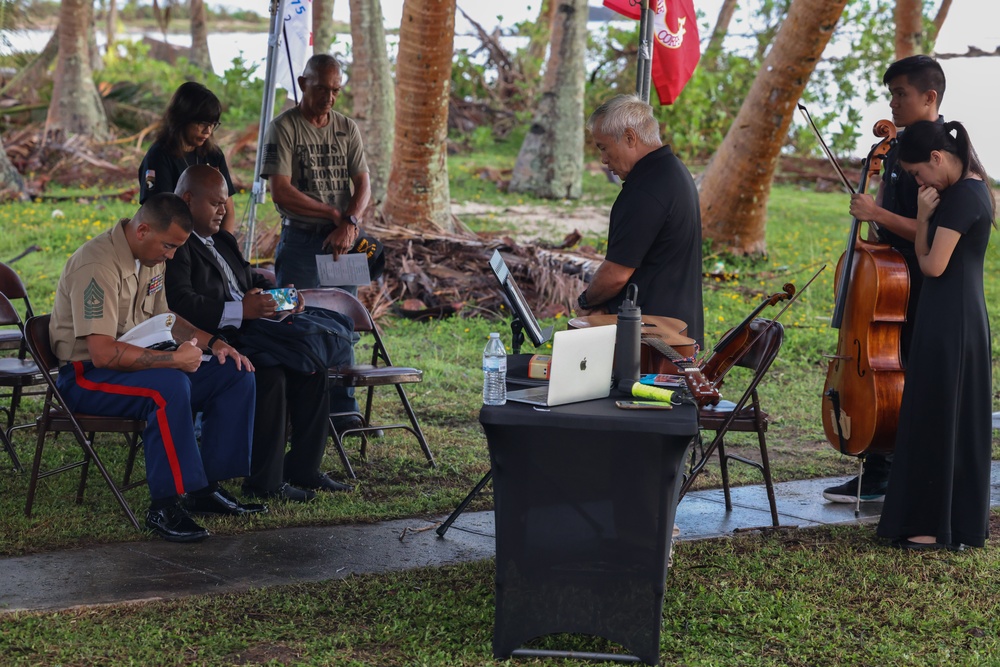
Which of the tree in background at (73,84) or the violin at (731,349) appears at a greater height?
the tree in background at (73,84)

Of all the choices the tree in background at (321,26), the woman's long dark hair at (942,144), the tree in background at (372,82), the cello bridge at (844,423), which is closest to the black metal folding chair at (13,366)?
the cello bridge at (844,423)

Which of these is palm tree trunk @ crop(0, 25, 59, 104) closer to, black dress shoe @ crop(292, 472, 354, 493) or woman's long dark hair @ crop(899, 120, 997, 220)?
black dress shoe @ crop(292, 472, 354, 493)

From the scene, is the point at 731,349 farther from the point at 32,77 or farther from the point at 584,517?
the point at 32,77

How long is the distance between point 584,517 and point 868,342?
2.01 metres

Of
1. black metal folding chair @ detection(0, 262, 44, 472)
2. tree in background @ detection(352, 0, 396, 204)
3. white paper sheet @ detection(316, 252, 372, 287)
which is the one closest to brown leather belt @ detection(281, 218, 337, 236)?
white paper sheet @ detection(316, 252, 372, 287)

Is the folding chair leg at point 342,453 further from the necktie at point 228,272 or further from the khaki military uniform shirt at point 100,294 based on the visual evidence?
the khaki military uniform shirt at point 100,294

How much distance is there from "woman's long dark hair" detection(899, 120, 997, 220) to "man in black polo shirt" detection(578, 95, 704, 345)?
3.37ft

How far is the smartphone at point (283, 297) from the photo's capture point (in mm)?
5387

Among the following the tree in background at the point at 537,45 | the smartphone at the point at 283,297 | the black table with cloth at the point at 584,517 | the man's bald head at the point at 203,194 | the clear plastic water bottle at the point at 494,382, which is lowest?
the black table with cloth at the point at 584,517

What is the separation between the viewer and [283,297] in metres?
5.41

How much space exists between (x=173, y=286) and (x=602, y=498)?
8.38ft

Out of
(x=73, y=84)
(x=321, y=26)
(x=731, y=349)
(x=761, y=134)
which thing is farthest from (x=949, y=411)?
(x=73, y=84)

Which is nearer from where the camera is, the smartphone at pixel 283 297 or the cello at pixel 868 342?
the cello at pixel 868 342

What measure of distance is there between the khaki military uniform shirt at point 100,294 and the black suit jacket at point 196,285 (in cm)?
22
